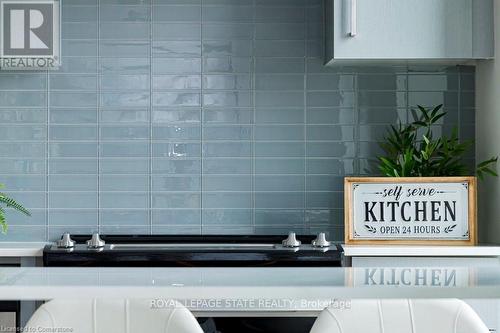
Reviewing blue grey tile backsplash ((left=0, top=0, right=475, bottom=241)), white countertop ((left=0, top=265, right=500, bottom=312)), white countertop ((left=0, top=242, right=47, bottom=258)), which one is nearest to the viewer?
white countertop ((left=0, top=265, right=500, bottom=312))

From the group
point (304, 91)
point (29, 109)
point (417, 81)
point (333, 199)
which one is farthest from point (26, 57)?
point (417, 81)

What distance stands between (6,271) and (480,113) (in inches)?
106

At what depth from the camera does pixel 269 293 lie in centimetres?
88

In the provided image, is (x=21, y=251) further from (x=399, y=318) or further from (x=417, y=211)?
(x=399, y=318)

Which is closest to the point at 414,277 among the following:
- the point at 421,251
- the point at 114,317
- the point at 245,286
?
the point at 245,286

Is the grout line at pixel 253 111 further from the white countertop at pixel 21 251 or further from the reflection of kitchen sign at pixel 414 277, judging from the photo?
the reflection of kitchen sign at pixel 414 277

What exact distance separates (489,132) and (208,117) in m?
1.15

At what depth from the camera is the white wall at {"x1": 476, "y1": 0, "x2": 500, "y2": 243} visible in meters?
3.14

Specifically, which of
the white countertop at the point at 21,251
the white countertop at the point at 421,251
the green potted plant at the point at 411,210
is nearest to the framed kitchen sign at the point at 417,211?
the green potted plant at the point at 411,210

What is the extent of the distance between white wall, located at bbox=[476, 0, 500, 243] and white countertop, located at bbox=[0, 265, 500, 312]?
228 cm

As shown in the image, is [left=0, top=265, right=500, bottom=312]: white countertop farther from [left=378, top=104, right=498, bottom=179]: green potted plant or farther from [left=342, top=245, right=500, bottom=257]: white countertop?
[left=378, top=104, right=498, bottom=179]: green potted plant

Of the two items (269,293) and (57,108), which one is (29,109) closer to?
(57,108)

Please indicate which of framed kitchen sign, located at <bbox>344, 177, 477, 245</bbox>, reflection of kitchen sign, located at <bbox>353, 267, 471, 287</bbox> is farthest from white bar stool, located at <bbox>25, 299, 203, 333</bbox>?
framed kitchen sign, located at <bbox>344, 177, 477, 245</bbox>

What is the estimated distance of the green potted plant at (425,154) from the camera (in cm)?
316
